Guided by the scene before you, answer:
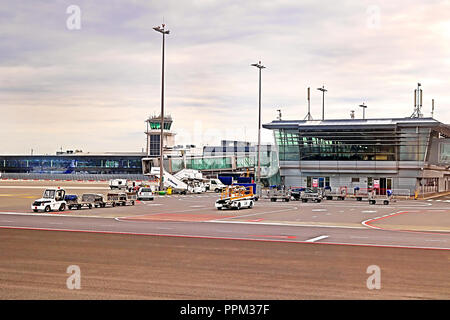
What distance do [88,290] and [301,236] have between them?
620 inches

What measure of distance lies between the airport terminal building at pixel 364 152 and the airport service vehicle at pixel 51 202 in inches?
2070

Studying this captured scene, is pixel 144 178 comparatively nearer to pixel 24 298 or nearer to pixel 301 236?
pixel 301 236

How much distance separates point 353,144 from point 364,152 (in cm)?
227

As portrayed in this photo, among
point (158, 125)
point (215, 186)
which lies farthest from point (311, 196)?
point (158, 125)

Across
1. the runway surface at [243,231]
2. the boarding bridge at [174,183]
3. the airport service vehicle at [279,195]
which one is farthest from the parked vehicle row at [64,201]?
the boarding bridge at [174,183]

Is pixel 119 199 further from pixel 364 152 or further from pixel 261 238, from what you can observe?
pixel 364 152

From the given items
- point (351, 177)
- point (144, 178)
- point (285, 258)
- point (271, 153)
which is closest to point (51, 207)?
point (285, 258)

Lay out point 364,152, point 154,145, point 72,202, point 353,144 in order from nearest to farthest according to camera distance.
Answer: point 72,202 → point 364,152 → point 353,144 → point 154,145

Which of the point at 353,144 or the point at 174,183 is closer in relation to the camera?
the point at 174,183

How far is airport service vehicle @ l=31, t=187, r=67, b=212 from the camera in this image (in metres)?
44.0

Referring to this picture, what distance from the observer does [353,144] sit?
90.2 metres

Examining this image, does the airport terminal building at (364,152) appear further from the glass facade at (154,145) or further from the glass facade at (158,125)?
the glass facade at (154,145)

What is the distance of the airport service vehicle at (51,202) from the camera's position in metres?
44.0

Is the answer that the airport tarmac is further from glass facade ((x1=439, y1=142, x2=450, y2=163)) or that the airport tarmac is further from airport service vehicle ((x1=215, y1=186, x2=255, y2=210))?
glass facade ((x1=439, y1=142, x2=450, y2=163))
